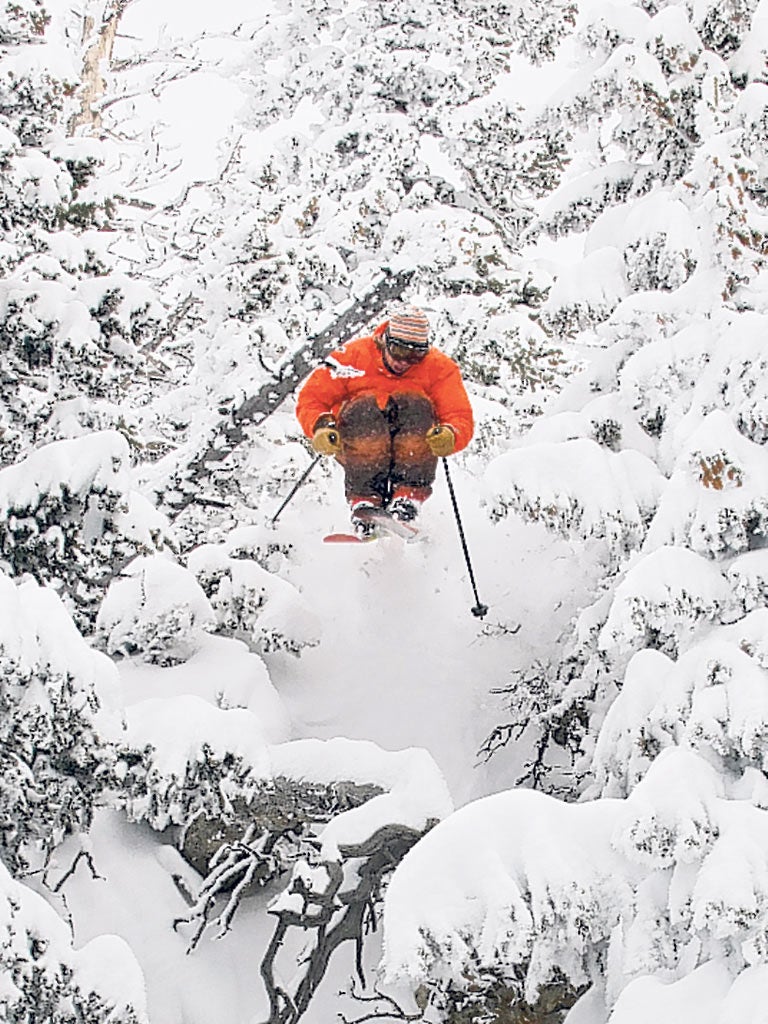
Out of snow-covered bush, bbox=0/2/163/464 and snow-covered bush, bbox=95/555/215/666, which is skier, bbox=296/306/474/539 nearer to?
snow-covered bush, bbox=95/555/215/666

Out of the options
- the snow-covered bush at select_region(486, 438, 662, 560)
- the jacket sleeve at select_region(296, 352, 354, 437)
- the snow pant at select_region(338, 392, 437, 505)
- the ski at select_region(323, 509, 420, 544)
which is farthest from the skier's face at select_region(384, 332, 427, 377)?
the snow-covered bush at select_region(486, 438, 662, 560)

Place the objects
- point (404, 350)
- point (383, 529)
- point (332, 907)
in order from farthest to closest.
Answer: point (383, 529)
point (404, 350)
point (332, 907)

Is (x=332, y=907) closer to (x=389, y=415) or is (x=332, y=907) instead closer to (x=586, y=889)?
(x=586, y=889)

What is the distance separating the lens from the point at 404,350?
8.70 metres

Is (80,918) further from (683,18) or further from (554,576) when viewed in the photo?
(683,18)

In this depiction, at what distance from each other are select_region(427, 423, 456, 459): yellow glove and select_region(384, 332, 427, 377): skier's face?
1.87 feet

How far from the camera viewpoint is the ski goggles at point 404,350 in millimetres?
8664

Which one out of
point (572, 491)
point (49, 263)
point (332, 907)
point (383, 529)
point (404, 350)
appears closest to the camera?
point (332, 907)

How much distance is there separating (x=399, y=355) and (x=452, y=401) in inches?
21.6

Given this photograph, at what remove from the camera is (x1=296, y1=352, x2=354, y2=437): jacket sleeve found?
8789 millimetres

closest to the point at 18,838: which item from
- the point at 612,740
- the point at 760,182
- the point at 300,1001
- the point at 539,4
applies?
the point at 300,1001

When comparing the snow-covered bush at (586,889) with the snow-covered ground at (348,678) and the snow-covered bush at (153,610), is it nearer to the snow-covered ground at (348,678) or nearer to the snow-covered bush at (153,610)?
the snow-covered ground at (348,678)

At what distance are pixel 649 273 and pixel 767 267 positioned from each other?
100 cm

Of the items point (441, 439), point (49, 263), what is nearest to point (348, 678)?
point (441, 439)
